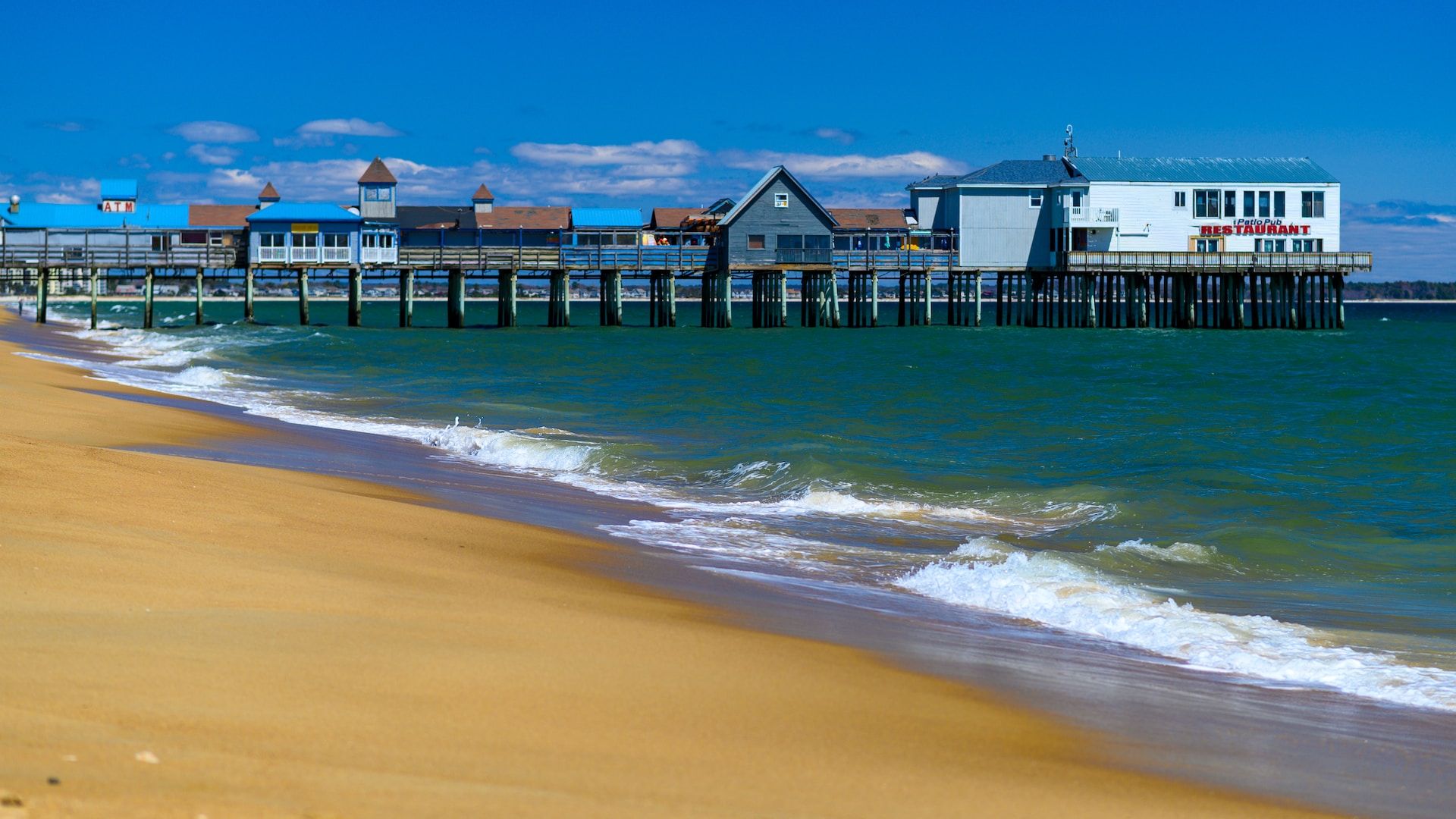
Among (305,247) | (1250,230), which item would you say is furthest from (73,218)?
(1250,230)

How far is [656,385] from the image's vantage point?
3103 cm

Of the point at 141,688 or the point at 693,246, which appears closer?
the point at 141,688

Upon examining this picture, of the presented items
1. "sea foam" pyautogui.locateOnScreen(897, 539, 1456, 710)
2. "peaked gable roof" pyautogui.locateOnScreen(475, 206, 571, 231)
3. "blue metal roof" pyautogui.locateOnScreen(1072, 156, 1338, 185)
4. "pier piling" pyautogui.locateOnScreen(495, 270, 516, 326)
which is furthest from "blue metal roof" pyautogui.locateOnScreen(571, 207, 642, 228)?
"sea foam" pyautogui.locateOnScreen(897, 539, 1456, 710)

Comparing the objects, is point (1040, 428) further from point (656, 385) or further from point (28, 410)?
point (28, 410)

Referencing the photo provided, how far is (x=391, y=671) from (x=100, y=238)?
6123cm

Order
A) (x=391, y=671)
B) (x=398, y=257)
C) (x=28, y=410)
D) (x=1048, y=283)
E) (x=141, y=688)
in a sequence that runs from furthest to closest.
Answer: (x=1048, y=283) → (x=398, y=257) → (x=28, y=410) → (x=391, y=671) → (x=141, y=688)

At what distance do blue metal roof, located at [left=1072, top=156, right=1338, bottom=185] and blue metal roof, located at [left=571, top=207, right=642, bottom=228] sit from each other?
82.7ft

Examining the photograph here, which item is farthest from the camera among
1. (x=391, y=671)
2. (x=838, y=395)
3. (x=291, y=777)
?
(x=838, y=395)

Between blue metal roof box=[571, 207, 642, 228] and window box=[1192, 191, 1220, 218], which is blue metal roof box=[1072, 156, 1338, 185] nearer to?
window box=[1192, 191, 1220, 218]

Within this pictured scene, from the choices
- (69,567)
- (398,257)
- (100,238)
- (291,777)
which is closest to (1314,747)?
(291,777)

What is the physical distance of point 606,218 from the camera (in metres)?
75.9

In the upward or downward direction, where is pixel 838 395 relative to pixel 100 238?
downward

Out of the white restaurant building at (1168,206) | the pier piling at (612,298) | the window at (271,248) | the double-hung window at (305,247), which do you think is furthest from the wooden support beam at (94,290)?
the white restaurant building at (1168,206)

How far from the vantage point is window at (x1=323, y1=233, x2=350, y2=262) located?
193 ft
